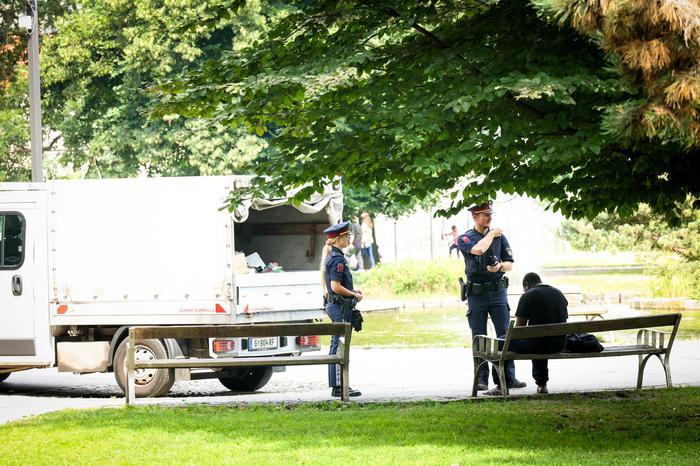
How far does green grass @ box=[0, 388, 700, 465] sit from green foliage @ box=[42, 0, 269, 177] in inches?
839

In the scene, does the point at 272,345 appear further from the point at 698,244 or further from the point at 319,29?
the point at 698,244

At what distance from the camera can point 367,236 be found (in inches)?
1523

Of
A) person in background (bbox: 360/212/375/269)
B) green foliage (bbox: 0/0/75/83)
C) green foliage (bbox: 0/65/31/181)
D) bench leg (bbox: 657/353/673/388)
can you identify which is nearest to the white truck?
bench leg (bbox: 657/353/673/388)

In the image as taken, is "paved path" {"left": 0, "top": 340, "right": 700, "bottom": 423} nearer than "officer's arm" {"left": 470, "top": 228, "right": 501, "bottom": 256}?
No

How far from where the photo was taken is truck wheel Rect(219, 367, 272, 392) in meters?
15.8

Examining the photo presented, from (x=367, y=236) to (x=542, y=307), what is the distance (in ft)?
85.3

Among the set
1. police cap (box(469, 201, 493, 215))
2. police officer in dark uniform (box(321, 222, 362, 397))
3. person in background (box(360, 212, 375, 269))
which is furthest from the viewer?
person in background (box(360, 212, 375, 269))

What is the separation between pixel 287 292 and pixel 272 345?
68 cm

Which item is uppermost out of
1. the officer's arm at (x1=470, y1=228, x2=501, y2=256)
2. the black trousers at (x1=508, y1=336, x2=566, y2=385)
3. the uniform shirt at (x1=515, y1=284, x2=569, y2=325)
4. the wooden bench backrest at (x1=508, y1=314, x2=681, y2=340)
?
the officer's arm at (x1=470, y1=228, x2=501, y2=256)

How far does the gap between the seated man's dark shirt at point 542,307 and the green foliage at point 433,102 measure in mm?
1326

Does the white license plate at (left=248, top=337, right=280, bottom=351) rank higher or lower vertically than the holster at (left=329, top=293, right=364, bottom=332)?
lower

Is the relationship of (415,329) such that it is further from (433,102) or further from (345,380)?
(433,102)

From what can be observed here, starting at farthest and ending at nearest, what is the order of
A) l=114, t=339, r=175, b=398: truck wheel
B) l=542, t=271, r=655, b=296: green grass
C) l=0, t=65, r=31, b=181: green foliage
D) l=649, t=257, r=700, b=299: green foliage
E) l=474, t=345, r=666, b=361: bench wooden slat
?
l=0, t=65, r=31, b=181: green foliage
l=542, t=271, r=655, b=296: green grass
l=649, t=257, r=700, b=299: green foliage
l=114, t=339, r=175, b=398: truck wheel
l=474, t=345, r=666, b=361: bench wooden slat

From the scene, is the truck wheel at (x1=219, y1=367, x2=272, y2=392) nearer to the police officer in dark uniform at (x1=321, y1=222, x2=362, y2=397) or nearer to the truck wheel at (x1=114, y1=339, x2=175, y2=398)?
the truck wheel at (x1=114, y1=339, x2=175, y2=398)
